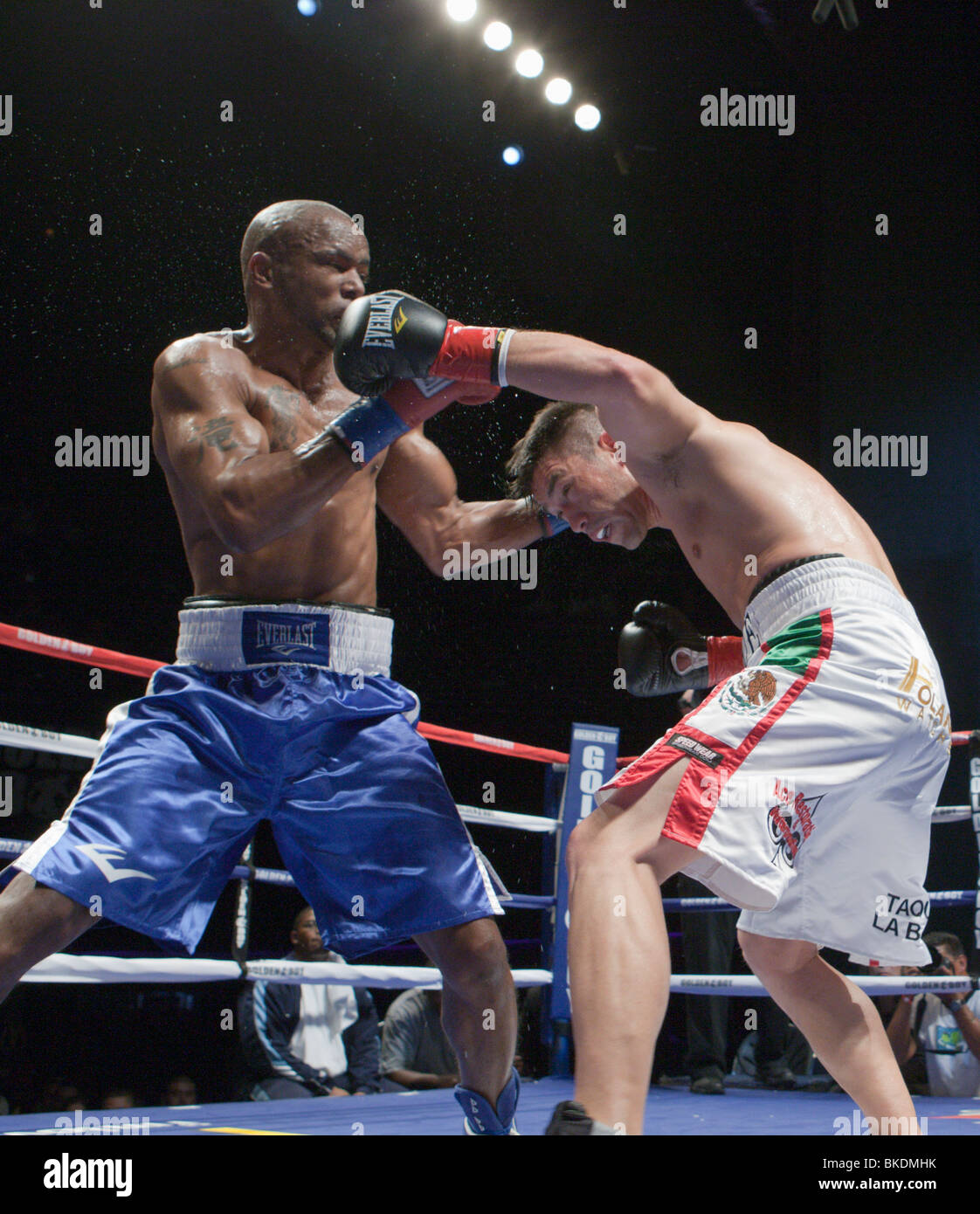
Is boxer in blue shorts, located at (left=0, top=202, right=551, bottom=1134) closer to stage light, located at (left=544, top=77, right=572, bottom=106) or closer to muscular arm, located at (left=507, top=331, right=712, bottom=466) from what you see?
muscular arm, located at (left=507, top=331, right=712, bottom=466)

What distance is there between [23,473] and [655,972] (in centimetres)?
509

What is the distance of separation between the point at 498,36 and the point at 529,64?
24cm

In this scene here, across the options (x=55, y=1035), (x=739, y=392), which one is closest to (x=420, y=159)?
(x=739, y=392)

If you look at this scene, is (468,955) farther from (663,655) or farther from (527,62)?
(527,62)

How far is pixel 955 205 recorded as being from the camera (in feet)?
15.8

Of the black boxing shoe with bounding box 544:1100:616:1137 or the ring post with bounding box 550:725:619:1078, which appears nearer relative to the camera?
the black boxing shoe with bounding box 544:1100:616:1137

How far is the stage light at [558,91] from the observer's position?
5.07m

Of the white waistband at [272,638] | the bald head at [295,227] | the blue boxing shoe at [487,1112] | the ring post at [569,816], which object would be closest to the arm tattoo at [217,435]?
the white waistband at [272,638]

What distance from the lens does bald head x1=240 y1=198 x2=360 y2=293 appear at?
180 cm

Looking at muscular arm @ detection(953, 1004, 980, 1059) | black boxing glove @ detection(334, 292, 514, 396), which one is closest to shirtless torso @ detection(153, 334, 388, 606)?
black boxing glove @ detection(334, 292, 514, 396)

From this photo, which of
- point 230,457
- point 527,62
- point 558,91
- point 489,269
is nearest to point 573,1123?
point 230,457

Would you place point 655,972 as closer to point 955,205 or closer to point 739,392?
point 955,205

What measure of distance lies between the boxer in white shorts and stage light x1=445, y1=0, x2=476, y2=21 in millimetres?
3702

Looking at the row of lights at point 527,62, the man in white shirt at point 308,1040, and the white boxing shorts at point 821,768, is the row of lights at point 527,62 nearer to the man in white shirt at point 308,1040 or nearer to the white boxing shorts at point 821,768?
the man in white shirt at point 308,1040
